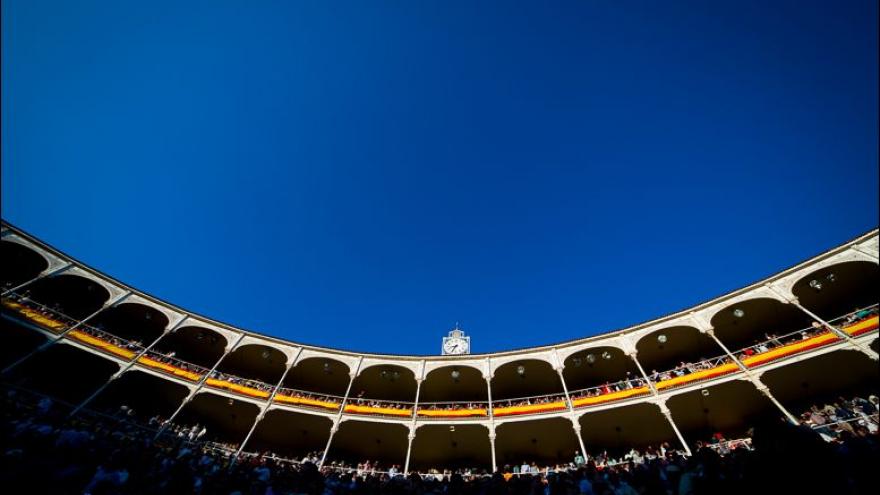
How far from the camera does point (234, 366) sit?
80.9 ft

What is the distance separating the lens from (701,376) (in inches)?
707

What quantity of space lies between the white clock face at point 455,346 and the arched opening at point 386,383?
6288 mm

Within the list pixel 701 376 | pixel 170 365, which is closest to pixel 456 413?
pixel 701 376

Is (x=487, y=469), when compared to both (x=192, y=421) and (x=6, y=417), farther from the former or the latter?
(x=6, y=417)

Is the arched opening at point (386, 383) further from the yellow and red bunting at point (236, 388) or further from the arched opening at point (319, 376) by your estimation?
the yellow and red bunting at point (236, 388)

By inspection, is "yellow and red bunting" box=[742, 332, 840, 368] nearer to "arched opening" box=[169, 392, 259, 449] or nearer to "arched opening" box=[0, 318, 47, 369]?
"arched opening" box=[169, 392, 259, 449]

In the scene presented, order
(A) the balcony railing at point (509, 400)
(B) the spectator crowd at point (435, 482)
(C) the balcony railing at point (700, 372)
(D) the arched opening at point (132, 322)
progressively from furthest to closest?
(D) the arched opening at point (132, 322), (C) the balcony railing at point (700, 372), (A) the balcony railing at point (509, 400), (B) the spectator crowd at point (435, 482)

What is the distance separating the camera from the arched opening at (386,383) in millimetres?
24344

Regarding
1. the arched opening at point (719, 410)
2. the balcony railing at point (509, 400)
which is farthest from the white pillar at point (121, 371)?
the arched opening at point (719, 410)

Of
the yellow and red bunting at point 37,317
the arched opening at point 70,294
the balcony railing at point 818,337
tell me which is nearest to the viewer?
the balcony railing at point 818,337

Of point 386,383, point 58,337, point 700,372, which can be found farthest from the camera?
point 386,383

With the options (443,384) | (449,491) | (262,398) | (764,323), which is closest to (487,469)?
(443,384)

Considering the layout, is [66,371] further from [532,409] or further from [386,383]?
[532,409]

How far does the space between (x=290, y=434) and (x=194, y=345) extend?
8321 mm
